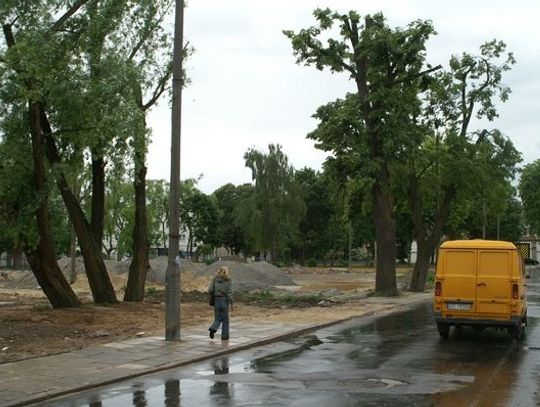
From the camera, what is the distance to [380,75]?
33.5 meters

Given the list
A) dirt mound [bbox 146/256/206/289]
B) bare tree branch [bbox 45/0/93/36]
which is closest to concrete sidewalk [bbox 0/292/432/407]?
bare tree branch [bbox 45/0/93/36]

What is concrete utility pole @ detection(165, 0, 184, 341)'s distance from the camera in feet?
48.3

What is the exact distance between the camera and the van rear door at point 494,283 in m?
15.9

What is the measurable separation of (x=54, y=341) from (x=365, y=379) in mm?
7254

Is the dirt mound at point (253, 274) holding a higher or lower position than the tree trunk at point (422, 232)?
lower

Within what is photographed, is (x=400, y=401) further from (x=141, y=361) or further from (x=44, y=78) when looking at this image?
(x=44, y=78)

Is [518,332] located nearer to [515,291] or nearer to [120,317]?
[515,291]

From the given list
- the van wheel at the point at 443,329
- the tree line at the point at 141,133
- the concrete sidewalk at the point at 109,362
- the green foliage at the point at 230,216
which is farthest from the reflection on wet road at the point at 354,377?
the green foliage at the point at 230,216

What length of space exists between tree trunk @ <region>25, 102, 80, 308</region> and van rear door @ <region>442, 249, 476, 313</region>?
10.9m

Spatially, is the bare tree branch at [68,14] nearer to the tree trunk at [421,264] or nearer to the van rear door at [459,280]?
the van rear door at [459,280]

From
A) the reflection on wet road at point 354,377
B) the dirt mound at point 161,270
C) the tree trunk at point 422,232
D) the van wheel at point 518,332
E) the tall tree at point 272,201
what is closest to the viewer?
the reflection on wet road at point 354,377

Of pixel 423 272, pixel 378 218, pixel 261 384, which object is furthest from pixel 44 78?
pixel 423 272

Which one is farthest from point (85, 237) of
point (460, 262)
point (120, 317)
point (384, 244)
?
point (384, 244)

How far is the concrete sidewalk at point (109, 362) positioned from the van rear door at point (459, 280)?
13.5ft
